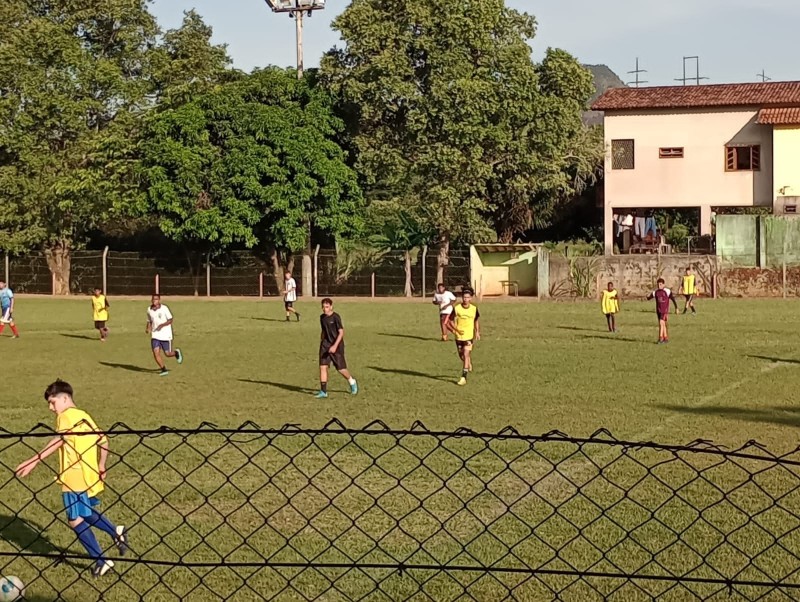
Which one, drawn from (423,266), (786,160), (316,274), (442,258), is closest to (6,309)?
(316,274)

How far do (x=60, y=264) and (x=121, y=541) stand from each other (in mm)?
47664

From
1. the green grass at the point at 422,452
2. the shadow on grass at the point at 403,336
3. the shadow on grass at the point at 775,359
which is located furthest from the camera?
the shadow on grass at the point at 403,336

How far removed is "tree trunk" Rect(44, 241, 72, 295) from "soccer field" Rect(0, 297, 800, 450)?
18.9 meters

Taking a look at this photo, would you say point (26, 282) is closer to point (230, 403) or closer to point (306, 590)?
point (230, 403)

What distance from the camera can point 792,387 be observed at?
17.5 meters

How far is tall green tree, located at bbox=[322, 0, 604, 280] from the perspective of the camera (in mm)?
47188

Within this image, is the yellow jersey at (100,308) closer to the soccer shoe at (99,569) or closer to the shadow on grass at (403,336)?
the shadow on grass at (403,336)

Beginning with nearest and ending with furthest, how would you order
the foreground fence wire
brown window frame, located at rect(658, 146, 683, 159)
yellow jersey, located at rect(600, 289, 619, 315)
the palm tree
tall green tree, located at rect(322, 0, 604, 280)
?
the foreground fence wire
yellow jersey, located at rect(600, 289, 619, 315)
tall green tree, located at rect(322, 0, 604, 280)
the palm tree
brown window frame, located at rect(658, 146, 683, 159)

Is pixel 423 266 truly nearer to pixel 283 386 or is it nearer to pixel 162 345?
pixel 162 345

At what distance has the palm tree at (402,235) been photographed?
5059 centimetres

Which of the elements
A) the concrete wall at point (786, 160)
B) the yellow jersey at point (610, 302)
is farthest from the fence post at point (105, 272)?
the concrete wall at point (786, 160)

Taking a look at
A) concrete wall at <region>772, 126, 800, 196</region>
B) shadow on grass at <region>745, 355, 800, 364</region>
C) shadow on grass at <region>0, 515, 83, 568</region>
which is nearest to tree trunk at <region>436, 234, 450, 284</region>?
concrete wall at <region>772, 126, 800, 196</region>

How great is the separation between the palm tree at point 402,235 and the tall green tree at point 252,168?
73.1 inches

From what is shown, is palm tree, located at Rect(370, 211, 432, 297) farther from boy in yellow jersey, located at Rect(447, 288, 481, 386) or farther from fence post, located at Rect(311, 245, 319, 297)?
boy in yellow jersey, located at Rect(447, 288, 481, 386)
